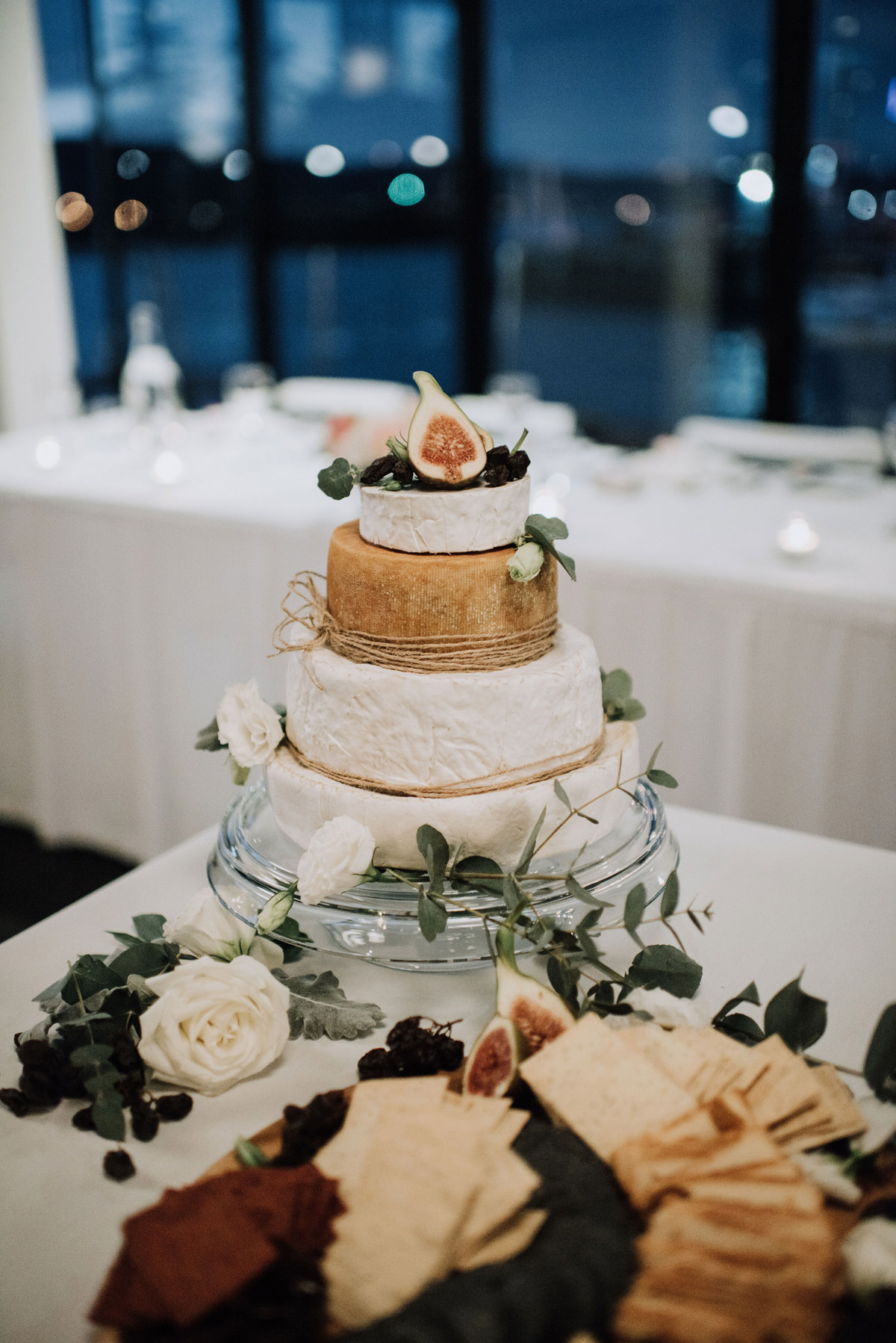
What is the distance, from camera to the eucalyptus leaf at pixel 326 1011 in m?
1.38

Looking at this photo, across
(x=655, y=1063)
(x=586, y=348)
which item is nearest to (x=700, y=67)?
(x=586, y=348)

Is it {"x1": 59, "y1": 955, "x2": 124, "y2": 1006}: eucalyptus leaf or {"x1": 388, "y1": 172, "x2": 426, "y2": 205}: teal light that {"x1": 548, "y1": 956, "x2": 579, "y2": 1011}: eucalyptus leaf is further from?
{"x1": 388, "y1": 172, "x2": 426, "y2": 205}: teal light

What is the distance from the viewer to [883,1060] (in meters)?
1.17

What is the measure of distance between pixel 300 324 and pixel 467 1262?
6.66 meters

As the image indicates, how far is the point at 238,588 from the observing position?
3.45 metres

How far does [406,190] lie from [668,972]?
20.1 ft

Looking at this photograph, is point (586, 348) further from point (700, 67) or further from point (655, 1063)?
point (655, 1063)

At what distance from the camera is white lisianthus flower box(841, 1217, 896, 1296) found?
0.90 meters

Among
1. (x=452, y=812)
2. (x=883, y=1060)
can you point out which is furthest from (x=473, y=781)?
(x=883, y=1060)

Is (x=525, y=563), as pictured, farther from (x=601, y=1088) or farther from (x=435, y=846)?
(x=601, y=1088)

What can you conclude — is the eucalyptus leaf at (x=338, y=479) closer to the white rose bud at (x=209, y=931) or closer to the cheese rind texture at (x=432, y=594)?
the cheese rind texture at (x=432, y=594)

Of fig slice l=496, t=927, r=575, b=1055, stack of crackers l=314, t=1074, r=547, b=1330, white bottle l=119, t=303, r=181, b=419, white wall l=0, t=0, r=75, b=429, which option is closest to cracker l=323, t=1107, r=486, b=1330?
stack of crackers l=314, t=1074, r=547, b=1330

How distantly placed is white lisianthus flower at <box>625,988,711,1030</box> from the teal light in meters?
6.07

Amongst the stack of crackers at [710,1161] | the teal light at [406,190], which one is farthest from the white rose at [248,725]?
the teal light at [406,190]
